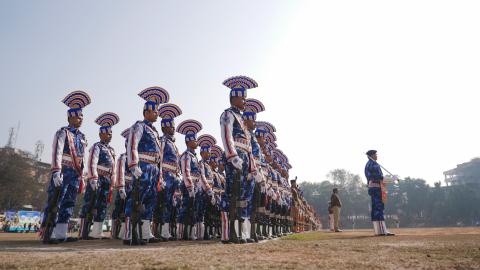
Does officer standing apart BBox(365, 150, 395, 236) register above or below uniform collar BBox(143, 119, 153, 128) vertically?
below

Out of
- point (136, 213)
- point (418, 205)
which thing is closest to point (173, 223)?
point (136, 213)

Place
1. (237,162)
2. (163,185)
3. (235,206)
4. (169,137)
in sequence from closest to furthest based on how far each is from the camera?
(237,162)
(235,206)
(163,185)
(169,137)

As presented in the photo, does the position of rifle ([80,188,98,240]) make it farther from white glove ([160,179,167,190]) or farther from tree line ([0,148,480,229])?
tree line ([0,148,480,229])

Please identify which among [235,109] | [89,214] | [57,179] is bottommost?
[89,214]

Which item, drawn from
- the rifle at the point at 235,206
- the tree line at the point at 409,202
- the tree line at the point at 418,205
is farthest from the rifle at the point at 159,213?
the tree line at the point at 418,205


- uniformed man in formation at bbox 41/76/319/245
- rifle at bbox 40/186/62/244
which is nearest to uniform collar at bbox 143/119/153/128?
uniformed man in formation at bbox 41/76/319/245

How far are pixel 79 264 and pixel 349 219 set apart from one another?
83539mm

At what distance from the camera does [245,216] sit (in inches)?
286

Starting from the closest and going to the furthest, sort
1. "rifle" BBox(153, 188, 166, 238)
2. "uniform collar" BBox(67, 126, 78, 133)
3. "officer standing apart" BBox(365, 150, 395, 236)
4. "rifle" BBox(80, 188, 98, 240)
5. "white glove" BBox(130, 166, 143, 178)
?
"white glove" BBox(130, 166, 143, 178), "uniform collar" BBox(67, 126, 78, 133), "rifle" BBox(153, 188, 166, 238), "rifle" BBox(80, 188, 98, 240), "officer standing apart" BBox(365, 150, 395, 236)

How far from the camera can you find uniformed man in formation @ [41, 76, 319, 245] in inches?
269

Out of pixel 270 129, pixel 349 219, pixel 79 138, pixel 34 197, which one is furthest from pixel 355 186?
pixel 79 138

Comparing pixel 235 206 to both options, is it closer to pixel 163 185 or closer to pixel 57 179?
pixel 163 185

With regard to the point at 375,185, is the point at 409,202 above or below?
above

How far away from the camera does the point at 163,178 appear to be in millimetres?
8867
